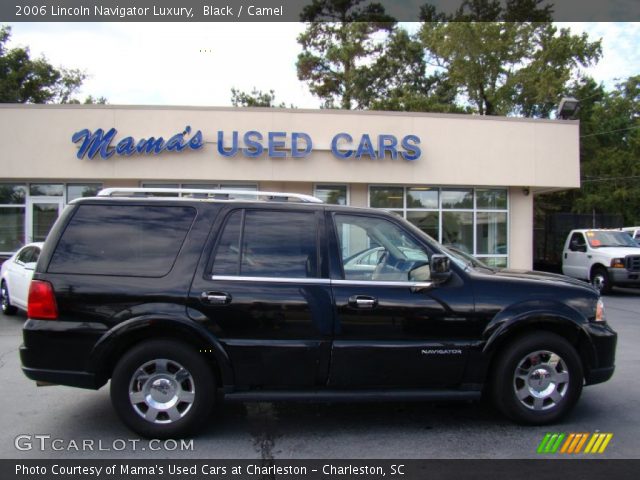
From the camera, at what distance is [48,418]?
186 inches

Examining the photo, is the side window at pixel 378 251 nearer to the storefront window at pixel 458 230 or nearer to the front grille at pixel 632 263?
the front grille at pixel 632 263

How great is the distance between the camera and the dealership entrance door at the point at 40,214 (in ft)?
50.7

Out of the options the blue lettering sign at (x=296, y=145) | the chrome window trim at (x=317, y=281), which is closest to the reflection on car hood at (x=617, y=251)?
the blue lettering sign at (x=296, y=145)

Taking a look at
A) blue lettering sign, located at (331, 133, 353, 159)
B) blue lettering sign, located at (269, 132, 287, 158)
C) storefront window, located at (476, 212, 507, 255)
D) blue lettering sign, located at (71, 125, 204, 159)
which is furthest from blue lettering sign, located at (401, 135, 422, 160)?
blue lettering sign, located at (71, 125, 204, 159)

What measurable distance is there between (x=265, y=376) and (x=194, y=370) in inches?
21.8

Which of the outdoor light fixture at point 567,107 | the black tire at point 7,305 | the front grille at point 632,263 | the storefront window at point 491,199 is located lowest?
the black tire at point 7,305

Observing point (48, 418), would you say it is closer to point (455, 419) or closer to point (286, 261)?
point (286, 261)

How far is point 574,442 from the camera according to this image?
165 inches

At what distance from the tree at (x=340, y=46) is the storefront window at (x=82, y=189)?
19.9 metres

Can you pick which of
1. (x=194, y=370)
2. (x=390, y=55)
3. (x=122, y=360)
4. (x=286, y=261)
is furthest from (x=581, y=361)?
(x=390, y=55)

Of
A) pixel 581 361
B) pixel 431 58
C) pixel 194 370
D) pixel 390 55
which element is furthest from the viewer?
pixel 431 58

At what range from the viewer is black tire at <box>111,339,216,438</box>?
4.12m

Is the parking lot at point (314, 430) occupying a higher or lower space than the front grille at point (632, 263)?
lower
